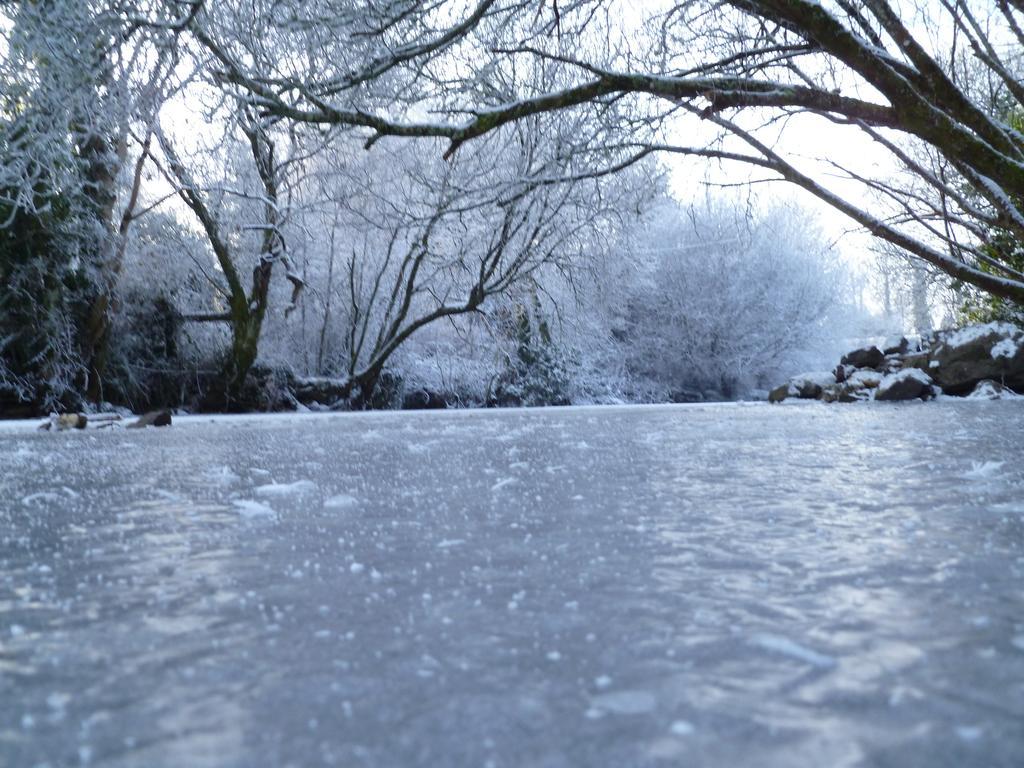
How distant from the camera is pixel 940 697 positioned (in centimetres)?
76

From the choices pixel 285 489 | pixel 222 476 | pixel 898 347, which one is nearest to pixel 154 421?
pixel 222 476

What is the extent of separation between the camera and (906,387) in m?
9.83

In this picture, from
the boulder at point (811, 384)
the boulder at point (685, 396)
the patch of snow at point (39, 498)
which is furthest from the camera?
the boulder at point (685, 396)

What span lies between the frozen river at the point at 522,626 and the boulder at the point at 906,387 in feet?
26.5

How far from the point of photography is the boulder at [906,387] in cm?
979

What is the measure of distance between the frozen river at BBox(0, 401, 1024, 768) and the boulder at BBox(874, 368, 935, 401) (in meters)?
8.08

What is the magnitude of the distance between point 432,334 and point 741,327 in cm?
723

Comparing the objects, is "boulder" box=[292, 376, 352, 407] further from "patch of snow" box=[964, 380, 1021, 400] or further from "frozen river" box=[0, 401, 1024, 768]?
"frozen river" box=[0, 401, 1024, 768]

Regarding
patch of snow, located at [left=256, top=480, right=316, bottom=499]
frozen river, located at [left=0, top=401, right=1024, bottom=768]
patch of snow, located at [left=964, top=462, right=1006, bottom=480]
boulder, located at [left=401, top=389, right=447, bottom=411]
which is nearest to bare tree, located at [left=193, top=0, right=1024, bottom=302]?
patch of snow, located at [left=964, top=462, right=1006, bottom=480]

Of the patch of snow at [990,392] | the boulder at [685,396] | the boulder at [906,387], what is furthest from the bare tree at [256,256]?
the boulder at [685,396]

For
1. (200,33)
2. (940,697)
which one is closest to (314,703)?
(940,697)

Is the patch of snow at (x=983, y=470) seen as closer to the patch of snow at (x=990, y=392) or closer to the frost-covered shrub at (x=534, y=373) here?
the patch of snow at (x=990, y=392)

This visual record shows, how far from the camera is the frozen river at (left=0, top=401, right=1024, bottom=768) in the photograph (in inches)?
27.4

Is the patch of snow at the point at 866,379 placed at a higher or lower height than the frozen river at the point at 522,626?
higher
